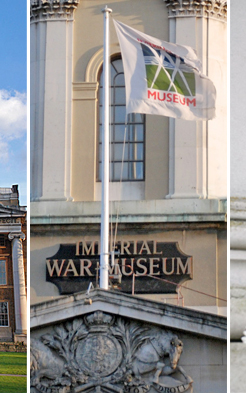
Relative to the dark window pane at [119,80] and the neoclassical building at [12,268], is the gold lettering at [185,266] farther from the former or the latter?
the dark window pane at [119,80]

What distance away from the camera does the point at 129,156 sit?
2397 cm

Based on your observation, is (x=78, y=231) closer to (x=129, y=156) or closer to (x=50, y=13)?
(x=129, y=156)

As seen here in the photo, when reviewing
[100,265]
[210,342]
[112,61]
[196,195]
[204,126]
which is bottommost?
[210,342]

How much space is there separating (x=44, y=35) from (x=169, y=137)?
3849 mm

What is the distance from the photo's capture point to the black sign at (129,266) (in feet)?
74.4

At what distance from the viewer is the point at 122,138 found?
78.9ft

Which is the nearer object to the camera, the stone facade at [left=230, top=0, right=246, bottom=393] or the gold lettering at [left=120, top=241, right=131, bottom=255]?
the stone facade at [left=230, top=0, right=246, bottom=393]

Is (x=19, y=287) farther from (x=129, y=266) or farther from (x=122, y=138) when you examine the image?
(x=122, y=138)

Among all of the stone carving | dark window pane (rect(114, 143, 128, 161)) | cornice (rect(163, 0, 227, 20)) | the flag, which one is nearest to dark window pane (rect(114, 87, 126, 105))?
dark window pane (rect(114, 143, 128, 161))

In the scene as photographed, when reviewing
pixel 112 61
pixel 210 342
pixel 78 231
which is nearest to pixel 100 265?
pixel 78 231

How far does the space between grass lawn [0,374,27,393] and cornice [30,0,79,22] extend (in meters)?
8.39

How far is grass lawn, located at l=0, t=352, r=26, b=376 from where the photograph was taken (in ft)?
73.2

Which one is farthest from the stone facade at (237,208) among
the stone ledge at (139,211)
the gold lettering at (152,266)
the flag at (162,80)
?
the gold lettering at (152,266)

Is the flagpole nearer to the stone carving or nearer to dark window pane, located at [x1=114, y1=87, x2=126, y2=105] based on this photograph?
the stone carving
